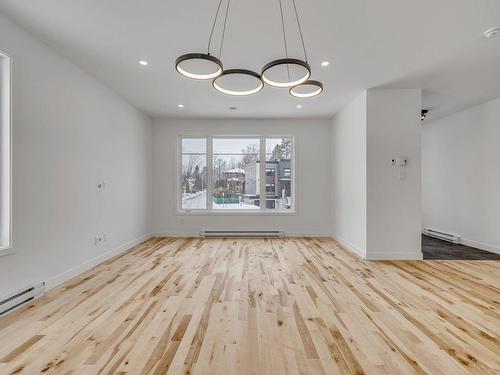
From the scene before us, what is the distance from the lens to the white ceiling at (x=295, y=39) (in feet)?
7.63

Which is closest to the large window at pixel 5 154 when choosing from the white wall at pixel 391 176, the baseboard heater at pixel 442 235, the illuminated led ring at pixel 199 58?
the illuminated led ring at pixel 199 58

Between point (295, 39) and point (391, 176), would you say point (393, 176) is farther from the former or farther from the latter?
point (295, 39)

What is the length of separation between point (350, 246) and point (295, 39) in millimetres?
3860

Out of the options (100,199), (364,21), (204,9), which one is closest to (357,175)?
(364,21)

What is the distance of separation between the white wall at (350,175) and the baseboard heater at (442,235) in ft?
8.23

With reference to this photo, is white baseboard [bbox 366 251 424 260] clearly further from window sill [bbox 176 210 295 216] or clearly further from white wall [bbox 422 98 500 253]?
window sill [bbox 176 210 295 216]

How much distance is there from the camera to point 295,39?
9.24ft

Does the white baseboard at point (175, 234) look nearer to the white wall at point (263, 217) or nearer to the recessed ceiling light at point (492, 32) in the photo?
the white wall at point (263, 217)

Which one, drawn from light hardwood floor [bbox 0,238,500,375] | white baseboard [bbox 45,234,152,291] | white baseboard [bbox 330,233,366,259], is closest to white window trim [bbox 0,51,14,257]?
white baseboard [bbox 45,234,152,291]

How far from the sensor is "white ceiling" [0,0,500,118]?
7.63 ft

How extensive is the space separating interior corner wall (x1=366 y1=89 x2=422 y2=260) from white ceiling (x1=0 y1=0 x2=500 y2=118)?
0.36 meters

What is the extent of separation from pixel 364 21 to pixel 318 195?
4.11 meters

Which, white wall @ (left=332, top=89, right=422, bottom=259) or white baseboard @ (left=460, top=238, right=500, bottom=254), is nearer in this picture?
white wall @ (left=332, top=89, right=422, bottom=259)

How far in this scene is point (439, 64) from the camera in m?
3.38
